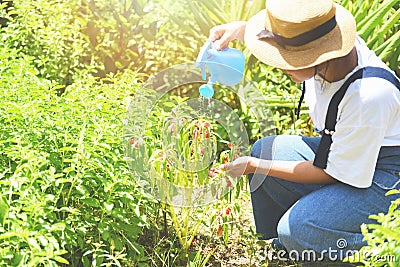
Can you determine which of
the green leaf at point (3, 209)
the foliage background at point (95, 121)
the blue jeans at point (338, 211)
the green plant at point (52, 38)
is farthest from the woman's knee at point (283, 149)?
the green plant at point (52, 38)

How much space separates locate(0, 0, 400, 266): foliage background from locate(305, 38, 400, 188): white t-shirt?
10.1 inches

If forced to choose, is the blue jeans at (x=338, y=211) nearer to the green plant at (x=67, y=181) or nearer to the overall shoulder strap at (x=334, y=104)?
the overall shoulder strap at (x=334, y=104)

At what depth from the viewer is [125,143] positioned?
2520mm

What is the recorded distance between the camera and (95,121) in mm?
2578

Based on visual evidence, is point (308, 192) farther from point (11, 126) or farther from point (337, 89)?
point (11, 126)

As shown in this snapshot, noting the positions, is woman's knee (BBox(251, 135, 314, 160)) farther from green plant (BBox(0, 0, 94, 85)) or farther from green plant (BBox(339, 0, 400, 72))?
green plant (BBox(0, 0, 94, 85))

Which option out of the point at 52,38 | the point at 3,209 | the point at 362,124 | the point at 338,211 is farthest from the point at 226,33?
the point at 52,38

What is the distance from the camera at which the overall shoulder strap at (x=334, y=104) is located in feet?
7.72

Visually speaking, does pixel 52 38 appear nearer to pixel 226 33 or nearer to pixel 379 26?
pixel 226 33

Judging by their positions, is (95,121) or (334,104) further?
(95,121)

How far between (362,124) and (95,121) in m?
Result: 1.03

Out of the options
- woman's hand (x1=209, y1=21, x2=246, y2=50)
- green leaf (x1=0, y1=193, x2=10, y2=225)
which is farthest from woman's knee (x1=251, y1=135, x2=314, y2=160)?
green leaf (x1=0, y1=193, x2=10, y2=225)

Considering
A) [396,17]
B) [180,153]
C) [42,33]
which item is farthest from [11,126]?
[396,17]

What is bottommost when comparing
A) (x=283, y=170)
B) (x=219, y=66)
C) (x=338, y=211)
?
(x=338, y=211)
